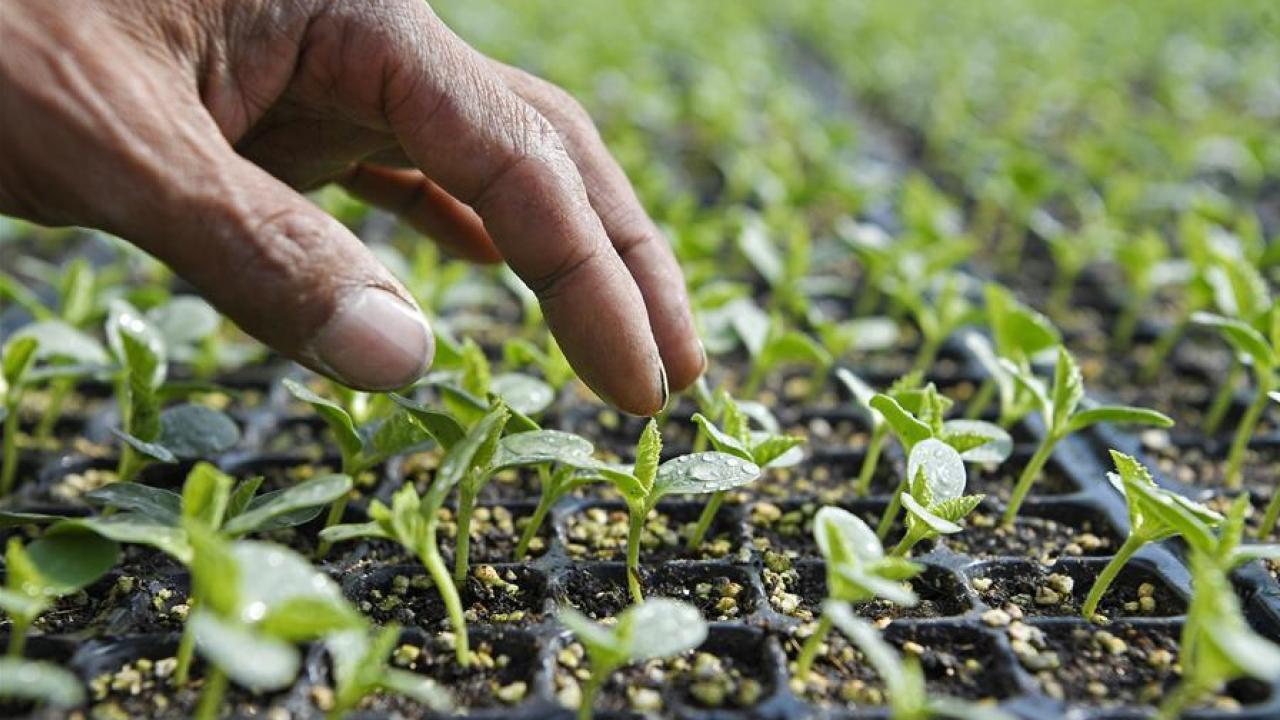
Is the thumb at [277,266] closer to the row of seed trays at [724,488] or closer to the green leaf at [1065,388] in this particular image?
the row of seed trays at [724,488]

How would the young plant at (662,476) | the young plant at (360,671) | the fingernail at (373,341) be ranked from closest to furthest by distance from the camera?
the young plant at (360,671), the fingernail at (373,341), the young plant at (662,476)

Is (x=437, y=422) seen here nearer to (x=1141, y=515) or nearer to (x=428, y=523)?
(x=428, y=523)

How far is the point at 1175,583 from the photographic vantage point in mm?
1197

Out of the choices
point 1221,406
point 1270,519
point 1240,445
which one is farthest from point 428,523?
point 1221,406

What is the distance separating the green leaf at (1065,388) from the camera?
129 centimetres

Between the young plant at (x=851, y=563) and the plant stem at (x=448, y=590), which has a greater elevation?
the young plant at (x=851, y=563)

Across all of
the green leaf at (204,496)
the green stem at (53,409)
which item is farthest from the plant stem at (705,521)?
the green stem at (53,409)

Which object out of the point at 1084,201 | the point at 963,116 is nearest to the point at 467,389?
the point at 1084,201

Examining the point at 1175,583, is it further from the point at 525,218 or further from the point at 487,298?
the point at 487,298

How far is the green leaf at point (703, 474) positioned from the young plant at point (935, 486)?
0.16 m

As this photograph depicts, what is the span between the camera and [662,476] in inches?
43.9

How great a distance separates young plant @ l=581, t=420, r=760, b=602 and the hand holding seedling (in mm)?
138

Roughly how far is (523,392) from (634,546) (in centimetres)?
28

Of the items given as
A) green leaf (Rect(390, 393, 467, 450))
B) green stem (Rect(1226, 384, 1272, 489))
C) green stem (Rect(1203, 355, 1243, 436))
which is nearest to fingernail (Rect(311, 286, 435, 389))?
green leaf (Rect(390, 393, 467, 450))
